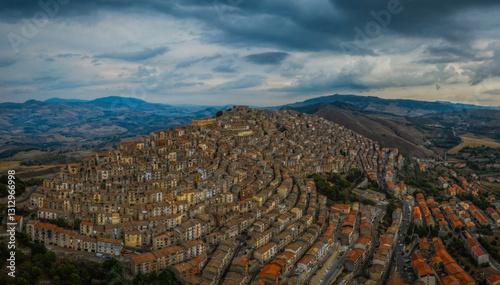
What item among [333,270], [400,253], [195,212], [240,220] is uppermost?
[195,212]

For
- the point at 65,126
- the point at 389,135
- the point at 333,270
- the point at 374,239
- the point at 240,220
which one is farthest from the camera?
the point at 65,126

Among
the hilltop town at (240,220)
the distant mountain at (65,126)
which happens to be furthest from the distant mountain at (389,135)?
the distant mountain at (65,126)

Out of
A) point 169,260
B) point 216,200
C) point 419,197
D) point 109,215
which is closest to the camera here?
point 169,260

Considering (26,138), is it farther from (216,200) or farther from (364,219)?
(364,219)

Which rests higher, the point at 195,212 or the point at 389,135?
the point at 389,135

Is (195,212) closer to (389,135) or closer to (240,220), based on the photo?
(240,220)

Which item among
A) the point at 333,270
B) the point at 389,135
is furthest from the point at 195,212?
the point at 389,135

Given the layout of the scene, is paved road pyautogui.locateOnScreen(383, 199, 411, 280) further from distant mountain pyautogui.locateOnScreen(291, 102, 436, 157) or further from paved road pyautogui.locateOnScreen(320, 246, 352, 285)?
distant mountain pyautogui.locateOnScreen(291, 102, 436, 157)

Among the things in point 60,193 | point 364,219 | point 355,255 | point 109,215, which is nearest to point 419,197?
point 364,219

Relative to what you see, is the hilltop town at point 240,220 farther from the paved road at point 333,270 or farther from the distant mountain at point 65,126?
the distant mountain at point 65,126
